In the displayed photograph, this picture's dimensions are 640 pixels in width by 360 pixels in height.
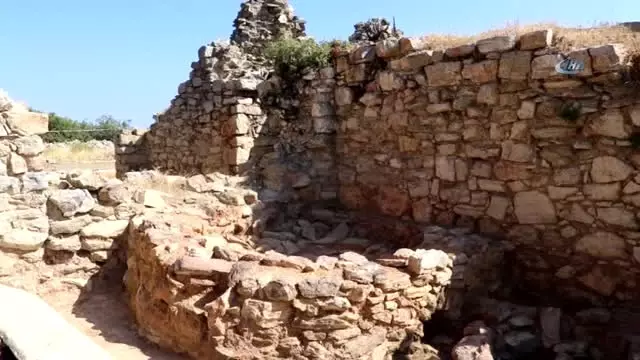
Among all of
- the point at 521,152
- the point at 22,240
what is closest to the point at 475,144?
the point at 521,152

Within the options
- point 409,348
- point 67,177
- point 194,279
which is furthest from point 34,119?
point 409,348

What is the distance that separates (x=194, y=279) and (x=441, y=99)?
3.58 m

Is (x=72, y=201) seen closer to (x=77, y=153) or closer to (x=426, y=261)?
(x=426, y=261)

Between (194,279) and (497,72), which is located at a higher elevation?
Result: (497,72)

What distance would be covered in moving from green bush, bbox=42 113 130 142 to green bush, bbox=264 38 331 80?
34.0 feet

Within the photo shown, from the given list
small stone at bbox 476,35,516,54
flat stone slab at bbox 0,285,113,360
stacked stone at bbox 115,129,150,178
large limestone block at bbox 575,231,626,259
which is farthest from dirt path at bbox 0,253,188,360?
stacked stone at bbox 115,129,150,178

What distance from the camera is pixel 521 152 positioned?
563cm

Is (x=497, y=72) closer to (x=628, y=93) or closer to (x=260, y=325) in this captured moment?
(x=628, y=93)

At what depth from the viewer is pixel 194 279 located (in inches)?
175

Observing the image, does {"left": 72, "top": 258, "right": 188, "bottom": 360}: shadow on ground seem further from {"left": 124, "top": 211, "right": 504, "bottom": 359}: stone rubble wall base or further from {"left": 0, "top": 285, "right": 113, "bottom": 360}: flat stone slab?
{"left": 0, "top": 285, "right": 113, "bottom": 360}: flat stone slab

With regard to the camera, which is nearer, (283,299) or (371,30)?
(283,299)

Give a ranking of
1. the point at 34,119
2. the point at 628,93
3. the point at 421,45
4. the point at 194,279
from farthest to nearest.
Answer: the point at 421,45 → the point at 34,119 → the point at 628,93 → the point at 194,279

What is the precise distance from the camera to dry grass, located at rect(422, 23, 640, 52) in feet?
17.0

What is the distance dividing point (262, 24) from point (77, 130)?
669 inches
